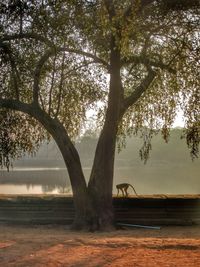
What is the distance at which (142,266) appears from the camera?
21.5 feet

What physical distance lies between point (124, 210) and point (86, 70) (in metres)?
5.15

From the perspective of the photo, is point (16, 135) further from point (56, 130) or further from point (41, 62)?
point (41, 62)

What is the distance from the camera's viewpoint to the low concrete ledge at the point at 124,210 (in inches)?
609

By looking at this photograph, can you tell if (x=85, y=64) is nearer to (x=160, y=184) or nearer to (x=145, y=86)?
(x=145, y=86)

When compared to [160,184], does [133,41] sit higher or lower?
higher

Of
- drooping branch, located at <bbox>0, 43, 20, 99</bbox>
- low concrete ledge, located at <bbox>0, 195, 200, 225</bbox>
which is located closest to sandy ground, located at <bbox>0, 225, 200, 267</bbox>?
drooping branch, located at <bbox>0, 43, 20, 99</bbox>

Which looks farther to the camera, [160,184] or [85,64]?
[160,184]

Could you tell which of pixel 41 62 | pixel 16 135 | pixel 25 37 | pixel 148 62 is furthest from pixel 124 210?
pixel 25 37

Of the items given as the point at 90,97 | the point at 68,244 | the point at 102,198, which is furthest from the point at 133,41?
the point at 68,244

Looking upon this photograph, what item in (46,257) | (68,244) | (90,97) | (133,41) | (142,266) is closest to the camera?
(142,266)

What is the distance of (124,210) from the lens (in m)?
15.5

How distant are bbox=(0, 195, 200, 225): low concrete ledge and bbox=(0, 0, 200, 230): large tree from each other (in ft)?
6.14

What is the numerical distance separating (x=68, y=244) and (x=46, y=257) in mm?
1177

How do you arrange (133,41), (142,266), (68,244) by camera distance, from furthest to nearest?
(133,41)
(68,244)
(142,266)
